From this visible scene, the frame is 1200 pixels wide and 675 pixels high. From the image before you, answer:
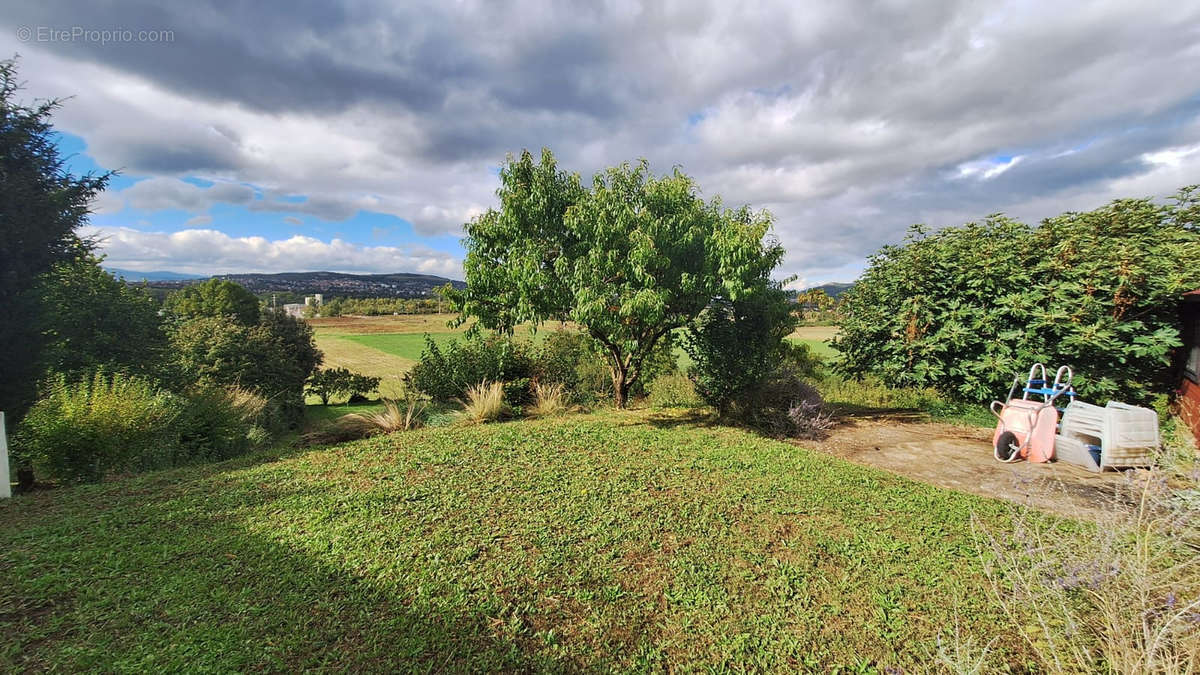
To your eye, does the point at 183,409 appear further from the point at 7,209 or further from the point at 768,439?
the point at 768,439

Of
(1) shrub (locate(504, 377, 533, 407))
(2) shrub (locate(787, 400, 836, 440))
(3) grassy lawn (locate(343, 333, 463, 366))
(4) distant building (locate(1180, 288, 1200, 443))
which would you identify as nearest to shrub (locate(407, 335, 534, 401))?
(1) shrub (locate(504, 377, 533, 407))

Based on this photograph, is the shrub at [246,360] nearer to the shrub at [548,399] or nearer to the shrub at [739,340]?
the shrub at [548,399]

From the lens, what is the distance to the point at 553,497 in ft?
13.3

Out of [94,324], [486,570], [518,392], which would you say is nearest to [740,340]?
[518,392]

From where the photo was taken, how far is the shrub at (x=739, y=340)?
7156mm

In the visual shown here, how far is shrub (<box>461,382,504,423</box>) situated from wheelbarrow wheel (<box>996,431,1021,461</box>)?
7.47 m

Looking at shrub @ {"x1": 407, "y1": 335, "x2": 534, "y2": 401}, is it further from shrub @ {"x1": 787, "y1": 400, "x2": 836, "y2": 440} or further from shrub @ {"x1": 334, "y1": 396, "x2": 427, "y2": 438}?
shrub @ {"x1": 787, "y1": 400, "x2": 836, "y2": 440}

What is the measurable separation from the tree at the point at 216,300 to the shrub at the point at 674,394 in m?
16.0

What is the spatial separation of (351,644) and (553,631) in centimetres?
106

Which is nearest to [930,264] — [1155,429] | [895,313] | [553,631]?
[895,313]

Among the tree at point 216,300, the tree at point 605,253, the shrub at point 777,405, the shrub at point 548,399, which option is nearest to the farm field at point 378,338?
the tree at point 216,300

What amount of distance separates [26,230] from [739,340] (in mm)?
11535

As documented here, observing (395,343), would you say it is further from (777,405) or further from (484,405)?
(777,405)

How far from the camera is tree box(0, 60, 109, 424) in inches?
234
